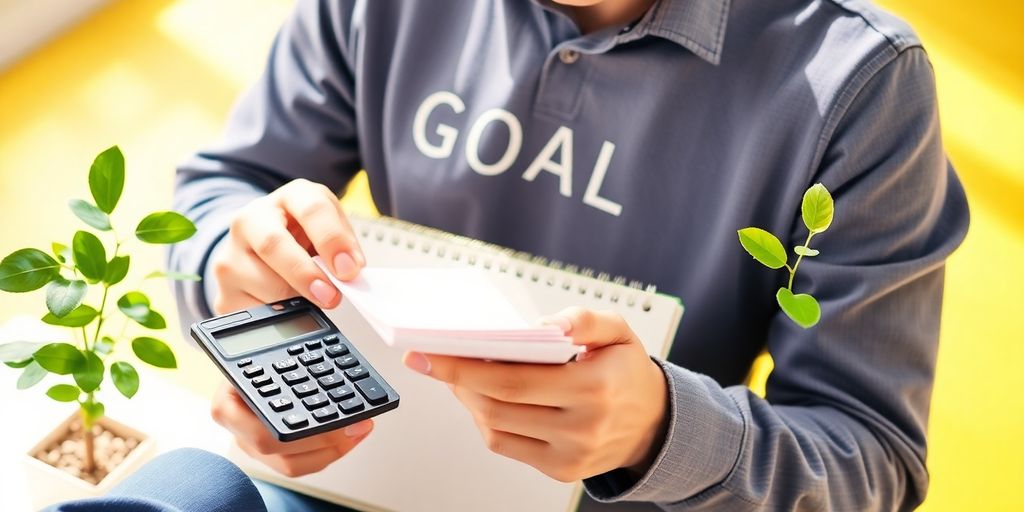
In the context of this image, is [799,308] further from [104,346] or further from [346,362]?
[104,346]

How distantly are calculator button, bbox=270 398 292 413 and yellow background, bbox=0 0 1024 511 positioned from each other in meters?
0.92

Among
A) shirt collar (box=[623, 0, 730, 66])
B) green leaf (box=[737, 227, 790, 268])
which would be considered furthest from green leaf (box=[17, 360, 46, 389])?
shirt collar (box=[623, 0, 730, 66])

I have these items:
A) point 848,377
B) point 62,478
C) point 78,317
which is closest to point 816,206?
point 848,377

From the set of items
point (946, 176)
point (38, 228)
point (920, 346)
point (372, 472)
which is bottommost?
point (38, 228)

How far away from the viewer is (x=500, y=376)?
628 millimetres

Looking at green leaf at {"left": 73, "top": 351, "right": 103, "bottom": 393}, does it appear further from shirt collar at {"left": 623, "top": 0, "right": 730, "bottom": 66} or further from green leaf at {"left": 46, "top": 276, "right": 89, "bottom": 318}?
shirt collar at {"left": 623, "top": 0, "right": 730, "bottom": 66}

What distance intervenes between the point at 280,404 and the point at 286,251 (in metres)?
0.16

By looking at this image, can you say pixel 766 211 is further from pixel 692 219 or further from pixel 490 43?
pixel 490 43

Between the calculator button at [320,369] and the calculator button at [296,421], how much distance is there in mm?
45

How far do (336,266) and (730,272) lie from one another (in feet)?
1.30

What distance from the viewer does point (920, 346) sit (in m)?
0.87

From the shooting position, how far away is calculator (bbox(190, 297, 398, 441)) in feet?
2.05

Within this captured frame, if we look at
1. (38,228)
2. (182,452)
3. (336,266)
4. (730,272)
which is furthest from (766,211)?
(38,228)

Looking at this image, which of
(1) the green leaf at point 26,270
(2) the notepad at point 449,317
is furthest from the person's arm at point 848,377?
(1) the green leaf at point 26,270
